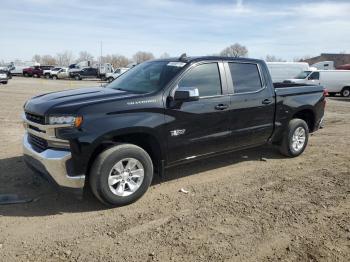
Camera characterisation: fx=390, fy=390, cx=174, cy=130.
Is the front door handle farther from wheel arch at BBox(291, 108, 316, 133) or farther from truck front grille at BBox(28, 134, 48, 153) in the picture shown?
truck front grille at BBox(28, 134, 48, 153)

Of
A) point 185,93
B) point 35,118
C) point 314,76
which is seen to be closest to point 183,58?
point 185,93

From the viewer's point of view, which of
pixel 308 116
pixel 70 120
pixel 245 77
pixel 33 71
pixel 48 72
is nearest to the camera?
pixel 70 120

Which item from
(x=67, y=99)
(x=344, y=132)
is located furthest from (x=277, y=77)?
(x=67, y=99)

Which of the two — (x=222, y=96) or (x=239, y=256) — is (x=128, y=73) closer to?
(x=222, y=96)

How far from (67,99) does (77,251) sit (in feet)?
6.50

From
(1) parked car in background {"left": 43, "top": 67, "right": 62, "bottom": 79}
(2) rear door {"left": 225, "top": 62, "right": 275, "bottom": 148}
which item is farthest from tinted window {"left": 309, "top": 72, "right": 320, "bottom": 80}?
(1) parked car in background {"left": 43, "top": 67, "right": 62, "bottom": 79}

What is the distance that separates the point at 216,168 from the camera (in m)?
6.63

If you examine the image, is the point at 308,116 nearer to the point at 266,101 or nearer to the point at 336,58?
the point at 266,101

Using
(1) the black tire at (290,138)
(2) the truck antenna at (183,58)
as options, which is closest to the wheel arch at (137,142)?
(2) the truck antenna at (183,58)

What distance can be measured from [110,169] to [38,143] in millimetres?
1026

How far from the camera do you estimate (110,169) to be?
474 centimetres

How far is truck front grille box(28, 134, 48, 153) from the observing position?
4.81m

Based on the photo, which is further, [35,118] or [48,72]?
[48,72]

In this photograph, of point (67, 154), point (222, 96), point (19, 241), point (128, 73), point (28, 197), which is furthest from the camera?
point (128, 73)
